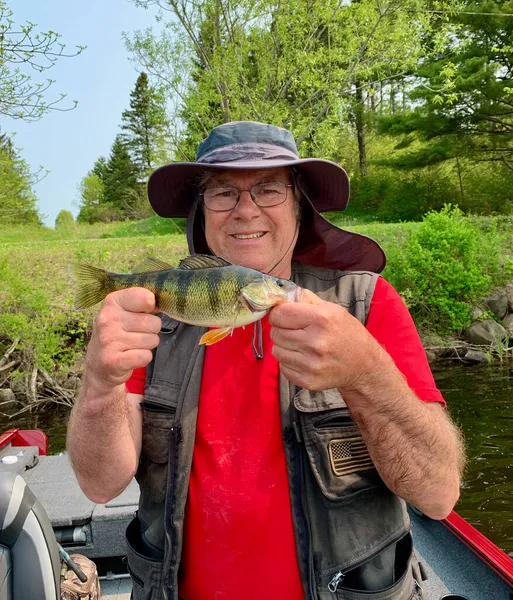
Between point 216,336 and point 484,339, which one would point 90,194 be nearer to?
point 484,339

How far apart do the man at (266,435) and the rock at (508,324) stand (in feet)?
49.0

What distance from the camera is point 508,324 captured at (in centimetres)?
1595

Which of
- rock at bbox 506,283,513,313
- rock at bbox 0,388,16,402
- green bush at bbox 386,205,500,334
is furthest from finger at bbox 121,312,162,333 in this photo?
rock at bbox 506,283,513,313

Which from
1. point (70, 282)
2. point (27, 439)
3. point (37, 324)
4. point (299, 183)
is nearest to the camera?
point (299, 183)

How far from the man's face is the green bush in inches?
555

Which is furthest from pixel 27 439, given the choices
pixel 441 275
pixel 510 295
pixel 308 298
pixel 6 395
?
pixel 510 295

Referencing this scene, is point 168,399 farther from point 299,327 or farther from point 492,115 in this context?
point 492,115

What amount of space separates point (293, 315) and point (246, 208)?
87 centimetres

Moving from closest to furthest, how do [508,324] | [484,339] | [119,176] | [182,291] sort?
[182,291], [484,339], [508,324], [119,176]

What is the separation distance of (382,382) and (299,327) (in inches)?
14.1

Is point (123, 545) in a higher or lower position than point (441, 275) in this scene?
higher

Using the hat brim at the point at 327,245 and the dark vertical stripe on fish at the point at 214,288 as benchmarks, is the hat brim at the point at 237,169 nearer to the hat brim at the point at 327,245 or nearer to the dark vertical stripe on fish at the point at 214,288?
the hat brim at the point at 327,245

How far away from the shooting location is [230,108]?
642 inches

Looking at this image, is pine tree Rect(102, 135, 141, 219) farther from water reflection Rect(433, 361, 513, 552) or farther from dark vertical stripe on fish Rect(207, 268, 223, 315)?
dark vertical stripe on fish Rect(207, 268, 223, 315)
